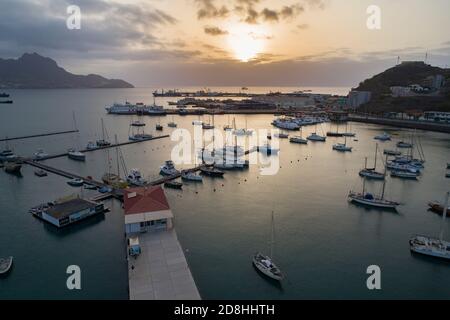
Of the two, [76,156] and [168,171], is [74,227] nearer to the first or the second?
[168,171]

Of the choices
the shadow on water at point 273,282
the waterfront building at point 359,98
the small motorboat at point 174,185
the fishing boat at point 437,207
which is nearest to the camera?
the shadow on water at point 273,282

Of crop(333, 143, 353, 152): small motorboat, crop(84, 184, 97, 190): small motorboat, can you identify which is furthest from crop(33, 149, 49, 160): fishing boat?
crop(333, 143, 353, 152): small motorboat

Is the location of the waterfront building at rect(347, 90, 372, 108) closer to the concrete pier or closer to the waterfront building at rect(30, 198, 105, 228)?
the waterfront building at rect(30, 198, 105, 228)

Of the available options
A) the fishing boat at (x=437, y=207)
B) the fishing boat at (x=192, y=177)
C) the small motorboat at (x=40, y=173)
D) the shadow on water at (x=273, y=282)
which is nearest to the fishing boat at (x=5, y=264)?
Result: the shadow on water at (x=273, y=282)

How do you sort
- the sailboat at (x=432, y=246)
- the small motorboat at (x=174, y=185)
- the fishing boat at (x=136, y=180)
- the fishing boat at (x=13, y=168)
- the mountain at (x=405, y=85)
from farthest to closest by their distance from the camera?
the mountain at (x=405, y=85), the fishing boat at (x=13, y=168), the small motorboat at (x=174, y=185), the fishing boat at (x=136, y=180), the sailboat at (x=432, y=246)

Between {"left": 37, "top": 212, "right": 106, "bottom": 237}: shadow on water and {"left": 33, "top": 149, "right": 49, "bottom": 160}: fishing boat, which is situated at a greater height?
{"left": 33, "top": 149, "right": 49, "bottom": 160}: fishing boat

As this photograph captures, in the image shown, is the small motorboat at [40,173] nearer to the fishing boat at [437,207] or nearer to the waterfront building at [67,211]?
the waterfront building at [67,211]

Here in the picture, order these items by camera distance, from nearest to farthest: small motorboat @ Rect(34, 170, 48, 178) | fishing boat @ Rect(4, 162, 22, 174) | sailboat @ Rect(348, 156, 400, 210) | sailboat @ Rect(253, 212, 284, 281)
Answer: sailboat @ Rect(253, 212, 284, 281) < sailboat @ Rect(348, 156, 400, 210) < small motorboat @ Rect(34, 170, 48, 178) < fishing boat @ Rect(4, 162, 22, 174)
